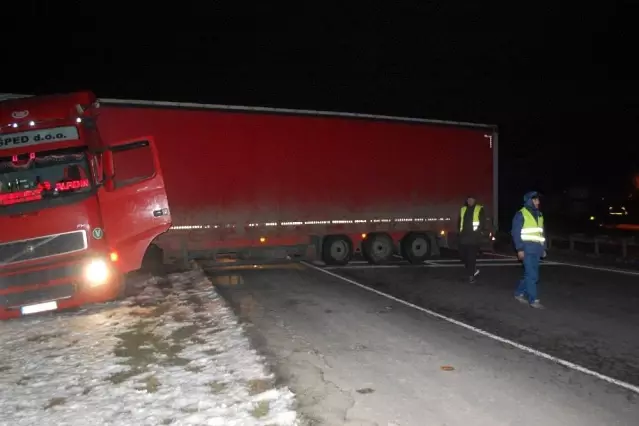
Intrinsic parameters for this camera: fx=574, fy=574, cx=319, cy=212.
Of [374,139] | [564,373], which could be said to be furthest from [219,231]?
[564,373]

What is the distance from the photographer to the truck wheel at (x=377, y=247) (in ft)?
49.6

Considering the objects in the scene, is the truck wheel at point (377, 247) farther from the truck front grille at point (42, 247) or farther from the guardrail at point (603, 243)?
the truck front grille at point (42, 247)

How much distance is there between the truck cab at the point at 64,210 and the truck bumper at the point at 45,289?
0.05 feet

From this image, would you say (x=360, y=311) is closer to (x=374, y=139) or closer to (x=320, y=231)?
(x=320, y=231)

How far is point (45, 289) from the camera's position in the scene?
8633 millimetres

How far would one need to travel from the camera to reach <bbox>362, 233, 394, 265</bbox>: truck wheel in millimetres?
15109

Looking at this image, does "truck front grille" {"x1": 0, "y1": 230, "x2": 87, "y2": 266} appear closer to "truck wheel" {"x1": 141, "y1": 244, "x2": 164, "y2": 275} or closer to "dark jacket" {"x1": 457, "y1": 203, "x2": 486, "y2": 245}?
"truck wheel" {"x1": 141, "y1": 244, "x2": 164, "y2": 275}

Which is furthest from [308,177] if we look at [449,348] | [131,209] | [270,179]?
[449,348]

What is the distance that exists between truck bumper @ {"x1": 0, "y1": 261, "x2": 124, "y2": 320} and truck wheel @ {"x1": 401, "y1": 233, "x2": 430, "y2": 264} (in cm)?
855

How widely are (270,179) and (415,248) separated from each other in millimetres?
4500

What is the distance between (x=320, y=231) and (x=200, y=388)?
355 inches

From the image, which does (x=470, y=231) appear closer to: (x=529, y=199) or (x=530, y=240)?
(x=529, y=199)

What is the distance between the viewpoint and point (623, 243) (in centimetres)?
1588

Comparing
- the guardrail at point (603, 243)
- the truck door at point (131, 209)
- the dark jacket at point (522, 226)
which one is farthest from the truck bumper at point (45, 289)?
the guardrail at point (603, 243)
